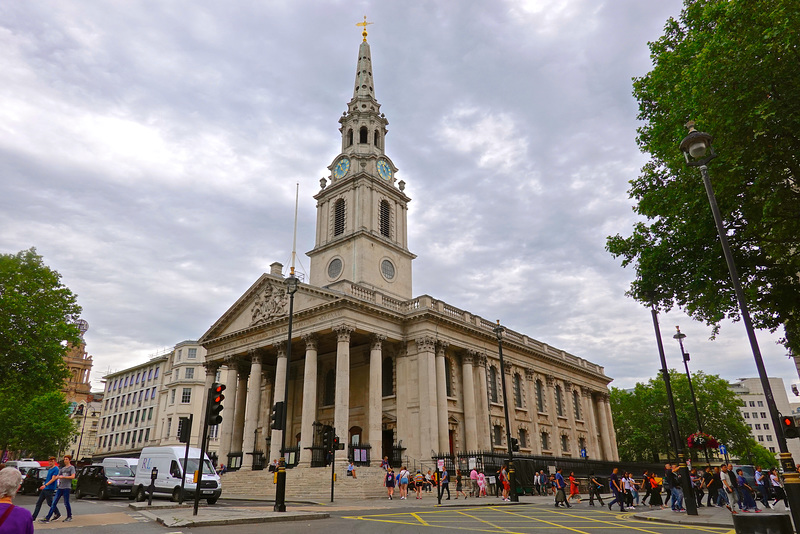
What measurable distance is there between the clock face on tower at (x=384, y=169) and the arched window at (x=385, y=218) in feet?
9.35

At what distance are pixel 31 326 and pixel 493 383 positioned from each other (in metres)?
33.0

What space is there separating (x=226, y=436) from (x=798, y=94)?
40.6 metres

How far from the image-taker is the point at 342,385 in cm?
3297

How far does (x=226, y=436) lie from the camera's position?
40938 mm

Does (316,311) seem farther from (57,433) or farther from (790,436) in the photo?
(57,433)

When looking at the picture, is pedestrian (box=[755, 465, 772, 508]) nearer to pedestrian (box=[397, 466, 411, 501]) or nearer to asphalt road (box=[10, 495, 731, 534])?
asphalt road (box=[10, 495, 731, 534])

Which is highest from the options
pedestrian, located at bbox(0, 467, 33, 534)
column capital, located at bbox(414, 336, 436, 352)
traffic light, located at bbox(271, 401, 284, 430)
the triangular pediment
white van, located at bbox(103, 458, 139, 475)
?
the triangular pediment

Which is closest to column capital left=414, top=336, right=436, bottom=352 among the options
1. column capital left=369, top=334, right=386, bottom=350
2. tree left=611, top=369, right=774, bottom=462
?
column capital left=369, top=334, right=386, bottom=350

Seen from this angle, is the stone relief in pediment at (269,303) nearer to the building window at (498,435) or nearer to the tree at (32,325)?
the tree at (32,325)

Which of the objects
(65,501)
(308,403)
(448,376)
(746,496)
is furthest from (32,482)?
(746,496)

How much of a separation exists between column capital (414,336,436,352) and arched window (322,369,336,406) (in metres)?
8.49

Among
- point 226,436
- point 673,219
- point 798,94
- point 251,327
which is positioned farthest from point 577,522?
point 226,436

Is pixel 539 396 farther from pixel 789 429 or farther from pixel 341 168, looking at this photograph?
pixel 789 429

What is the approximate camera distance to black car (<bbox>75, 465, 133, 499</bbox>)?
78.7 feet
